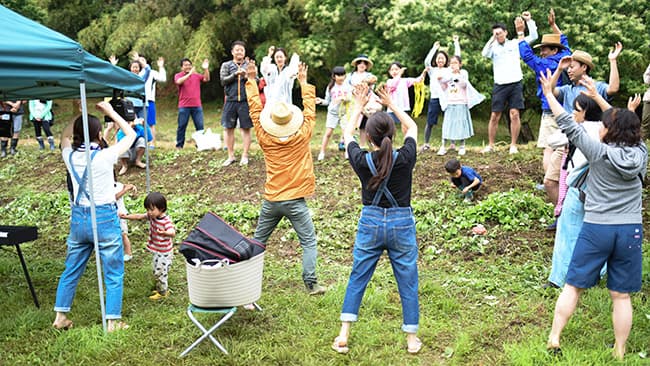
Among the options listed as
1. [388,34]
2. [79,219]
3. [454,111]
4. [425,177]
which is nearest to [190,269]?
[79,219]

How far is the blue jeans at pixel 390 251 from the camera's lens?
13.1 feet

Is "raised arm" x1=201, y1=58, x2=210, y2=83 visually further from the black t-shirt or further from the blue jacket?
the black t-shirt

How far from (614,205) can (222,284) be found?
281 centimetres

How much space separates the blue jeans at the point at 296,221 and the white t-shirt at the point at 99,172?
1348 mm

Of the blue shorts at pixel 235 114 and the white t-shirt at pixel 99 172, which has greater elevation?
the white t-shirt at pixel 99 172

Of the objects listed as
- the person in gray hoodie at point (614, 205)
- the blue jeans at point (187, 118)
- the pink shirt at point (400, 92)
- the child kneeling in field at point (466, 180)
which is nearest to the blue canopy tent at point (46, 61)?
the person in gray hoodie at point (614, 205)

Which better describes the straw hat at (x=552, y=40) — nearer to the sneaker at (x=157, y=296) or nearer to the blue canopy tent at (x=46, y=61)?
the blue canopy tent at (x=46, y=61)

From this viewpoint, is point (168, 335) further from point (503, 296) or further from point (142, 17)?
point (142, 17)

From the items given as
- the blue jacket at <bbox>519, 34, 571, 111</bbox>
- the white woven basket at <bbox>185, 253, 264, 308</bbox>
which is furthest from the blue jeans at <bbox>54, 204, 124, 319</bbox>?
the blue jacket at <bbox>519, 34, 571, 111</bbox>

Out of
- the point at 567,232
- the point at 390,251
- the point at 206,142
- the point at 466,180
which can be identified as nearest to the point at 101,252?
the point at 390,251

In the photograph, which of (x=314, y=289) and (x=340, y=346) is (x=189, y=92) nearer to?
(x=314, y=289)

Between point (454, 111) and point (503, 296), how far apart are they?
5.07 metres

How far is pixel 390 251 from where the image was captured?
4109 millimetres

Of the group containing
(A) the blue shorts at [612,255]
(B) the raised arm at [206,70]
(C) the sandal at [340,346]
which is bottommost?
(C) the sandal at [340,346]
